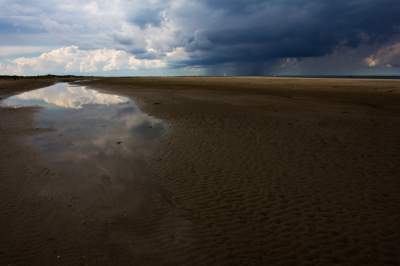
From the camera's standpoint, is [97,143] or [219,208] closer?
[219,208]

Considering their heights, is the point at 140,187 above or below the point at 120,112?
below

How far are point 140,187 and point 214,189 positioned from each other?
7.64ft

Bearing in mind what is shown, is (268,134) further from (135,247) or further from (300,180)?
(135,247)

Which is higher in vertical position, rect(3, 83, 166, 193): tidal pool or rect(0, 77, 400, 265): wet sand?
rect(3, 83, 166, 193): tidal pool

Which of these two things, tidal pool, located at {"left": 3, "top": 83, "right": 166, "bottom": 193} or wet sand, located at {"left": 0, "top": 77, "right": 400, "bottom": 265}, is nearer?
wet sand, located at {"left": 0, "top": 77, "right": 400, "bottom": 265}

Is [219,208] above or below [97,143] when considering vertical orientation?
below

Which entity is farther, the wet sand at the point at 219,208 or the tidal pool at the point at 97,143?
the tidal pool at the point at 97,143

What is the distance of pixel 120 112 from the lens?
680 inches

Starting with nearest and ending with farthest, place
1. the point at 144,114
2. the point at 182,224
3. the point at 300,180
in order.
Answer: the point at 182,224 → the point at 300,180 → the point at 144,114

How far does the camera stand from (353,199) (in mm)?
5758

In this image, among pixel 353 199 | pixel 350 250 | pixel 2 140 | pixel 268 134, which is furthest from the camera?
pixel 268 134

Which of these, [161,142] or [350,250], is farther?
[161,142]

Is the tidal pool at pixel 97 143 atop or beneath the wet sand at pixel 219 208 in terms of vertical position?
atop

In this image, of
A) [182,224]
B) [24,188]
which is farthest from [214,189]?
[24,188]
